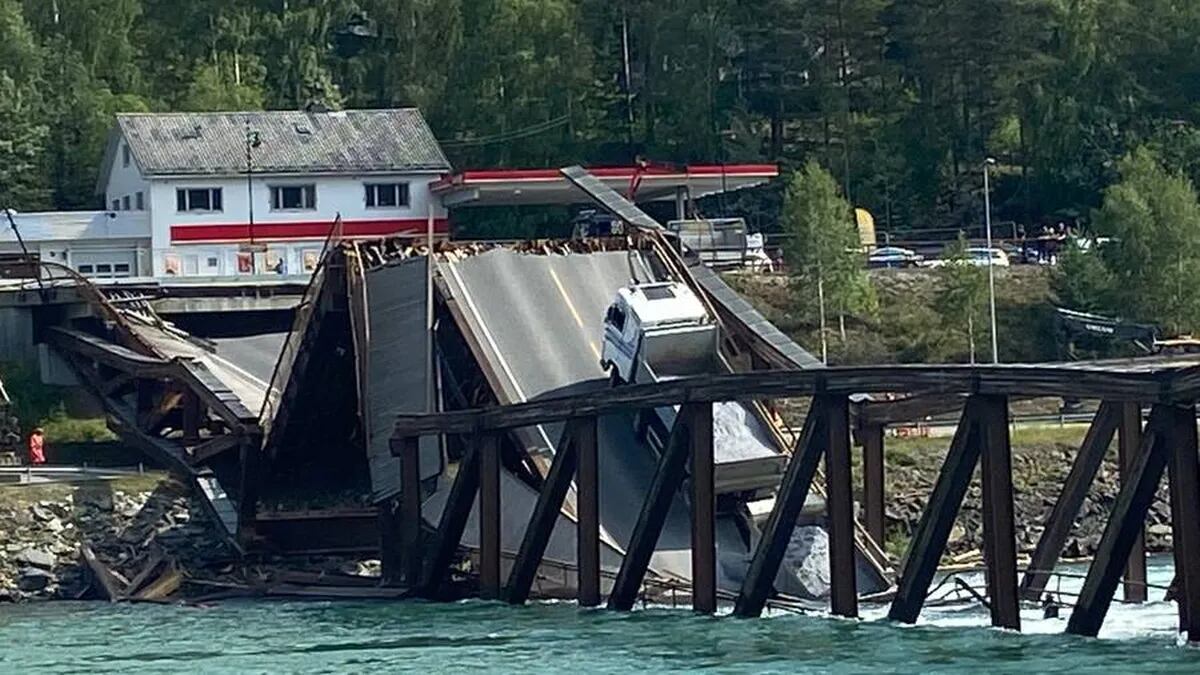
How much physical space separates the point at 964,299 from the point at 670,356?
88.8 feet

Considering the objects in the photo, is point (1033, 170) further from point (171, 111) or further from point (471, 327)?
point (471, 327)

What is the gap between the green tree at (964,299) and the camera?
76312mm

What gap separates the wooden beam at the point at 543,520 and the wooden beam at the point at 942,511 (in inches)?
275

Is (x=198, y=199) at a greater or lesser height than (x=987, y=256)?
greater

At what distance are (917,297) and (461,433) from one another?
3469 centimetres

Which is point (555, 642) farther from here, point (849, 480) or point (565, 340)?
point (565, 340)

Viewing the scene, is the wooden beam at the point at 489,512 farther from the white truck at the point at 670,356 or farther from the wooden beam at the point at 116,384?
the wooden beam at the point at 116,384

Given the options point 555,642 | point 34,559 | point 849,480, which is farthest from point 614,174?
point 555,642

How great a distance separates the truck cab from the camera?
50062 millimetres

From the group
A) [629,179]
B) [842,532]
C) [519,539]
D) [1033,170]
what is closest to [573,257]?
[519,539]

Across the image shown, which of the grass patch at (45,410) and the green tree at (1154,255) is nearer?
the grass patch at (45,410)

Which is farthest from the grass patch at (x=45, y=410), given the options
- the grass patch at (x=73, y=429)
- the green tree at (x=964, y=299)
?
the green tree at (x=964, y=299)

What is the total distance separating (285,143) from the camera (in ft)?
275

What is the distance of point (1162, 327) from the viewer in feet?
250
